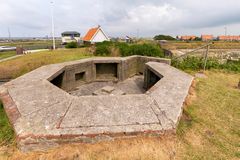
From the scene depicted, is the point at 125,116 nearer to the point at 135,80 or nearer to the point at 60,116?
the point at 60,116

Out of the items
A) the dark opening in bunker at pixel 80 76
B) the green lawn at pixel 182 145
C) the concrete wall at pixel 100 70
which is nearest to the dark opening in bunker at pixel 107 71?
the concrete wall at pixel 100 70

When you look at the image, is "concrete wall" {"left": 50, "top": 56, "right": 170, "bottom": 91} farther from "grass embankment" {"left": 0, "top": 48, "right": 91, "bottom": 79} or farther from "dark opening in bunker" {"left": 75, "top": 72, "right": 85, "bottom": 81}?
"grass embankment" {"left": 0, "top": 48, "right": 91, "bottom": 79}

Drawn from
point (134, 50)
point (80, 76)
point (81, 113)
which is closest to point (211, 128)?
point (81, 113)

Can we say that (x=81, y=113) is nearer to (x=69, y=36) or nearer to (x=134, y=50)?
(x=134, y=50)

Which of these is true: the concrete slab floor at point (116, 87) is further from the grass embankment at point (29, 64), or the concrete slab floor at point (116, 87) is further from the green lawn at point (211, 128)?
the grass embankment at point (29, 64)

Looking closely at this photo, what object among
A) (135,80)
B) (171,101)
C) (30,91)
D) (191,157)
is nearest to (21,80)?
(30,91)

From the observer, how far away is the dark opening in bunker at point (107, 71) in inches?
375

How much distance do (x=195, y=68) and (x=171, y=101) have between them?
6.89m

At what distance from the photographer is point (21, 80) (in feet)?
17.0

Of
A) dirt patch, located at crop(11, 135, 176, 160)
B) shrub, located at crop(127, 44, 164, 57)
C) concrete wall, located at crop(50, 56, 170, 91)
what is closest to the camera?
dirt patch, located at crop(11, 135, 176, 160)

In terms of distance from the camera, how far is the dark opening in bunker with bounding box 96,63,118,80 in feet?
31.3

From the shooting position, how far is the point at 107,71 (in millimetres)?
9688

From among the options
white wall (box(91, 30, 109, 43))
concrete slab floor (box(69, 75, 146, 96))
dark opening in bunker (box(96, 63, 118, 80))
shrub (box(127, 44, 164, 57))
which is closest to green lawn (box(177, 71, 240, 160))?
concrete slab floor (box(69, 75, 146, 96))

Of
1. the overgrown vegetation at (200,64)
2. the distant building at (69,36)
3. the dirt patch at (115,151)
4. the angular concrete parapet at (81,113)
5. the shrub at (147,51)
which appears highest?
the distant building at (69,36)
